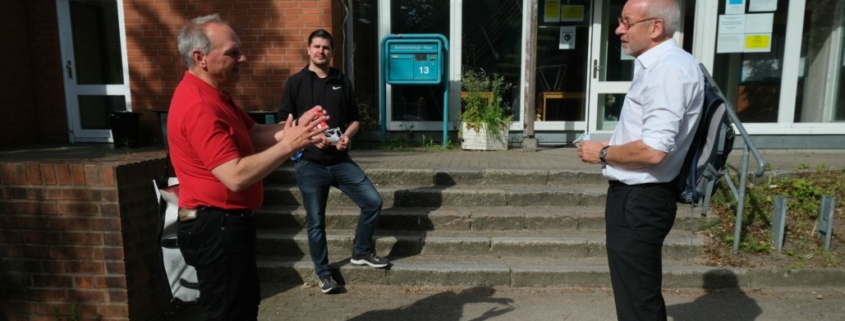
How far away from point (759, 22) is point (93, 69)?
984 cm

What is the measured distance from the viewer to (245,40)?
6707 millimetres

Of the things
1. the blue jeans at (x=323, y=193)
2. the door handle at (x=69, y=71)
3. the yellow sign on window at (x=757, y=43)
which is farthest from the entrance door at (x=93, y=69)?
the yellow sign on window at (x=757, y=43)

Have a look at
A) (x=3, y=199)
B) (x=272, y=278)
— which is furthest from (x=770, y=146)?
(x=3, y=199)

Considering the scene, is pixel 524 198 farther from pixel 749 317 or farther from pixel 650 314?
pixel 650 314

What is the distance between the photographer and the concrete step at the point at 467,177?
509cm

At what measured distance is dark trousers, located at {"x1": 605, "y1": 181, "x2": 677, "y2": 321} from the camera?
2225 mm

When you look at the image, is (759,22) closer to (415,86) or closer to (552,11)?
(552,11)

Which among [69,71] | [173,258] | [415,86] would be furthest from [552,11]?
[69,71]

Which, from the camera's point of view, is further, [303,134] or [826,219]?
[826,219]

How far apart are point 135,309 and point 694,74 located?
3.37 m

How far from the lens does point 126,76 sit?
7.22m

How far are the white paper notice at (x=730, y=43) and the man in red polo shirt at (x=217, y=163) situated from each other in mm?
7115

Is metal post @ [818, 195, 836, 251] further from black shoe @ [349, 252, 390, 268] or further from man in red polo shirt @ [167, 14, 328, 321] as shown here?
man in red polo shirt @ [167, 14, 328, 321]

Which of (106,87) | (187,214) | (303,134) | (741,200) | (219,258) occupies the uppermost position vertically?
(106,87)
